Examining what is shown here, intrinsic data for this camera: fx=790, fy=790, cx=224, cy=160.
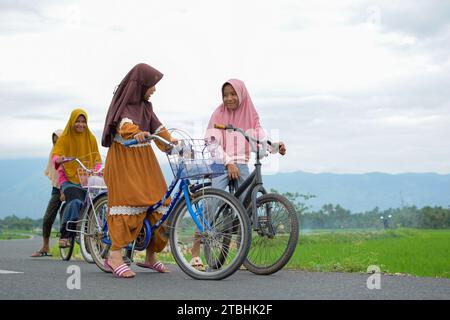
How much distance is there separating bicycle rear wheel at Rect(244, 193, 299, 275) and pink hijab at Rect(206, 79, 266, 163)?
603 millimetres

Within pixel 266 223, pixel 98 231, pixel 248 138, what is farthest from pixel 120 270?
pixel 248 138

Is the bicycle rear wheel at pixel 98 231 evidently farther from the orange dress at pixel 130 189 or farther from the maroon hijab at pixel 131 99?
the maroon hijab at pixel 131 99

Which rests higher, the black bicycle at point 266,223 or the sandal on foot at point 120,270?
the black bicycle at point 266,223

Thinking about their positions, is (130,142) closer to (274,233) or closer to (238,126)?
(238,126)

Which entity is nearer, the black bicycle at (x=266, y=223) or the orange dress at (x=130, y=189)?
the black bicycle at (x=266, y=223)

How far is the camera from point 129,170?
6.75m

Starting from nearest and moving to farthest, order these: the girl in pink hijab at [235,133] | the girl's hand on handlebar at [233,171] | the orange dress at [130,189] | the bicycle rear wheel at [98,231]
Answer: the orange dress at [130,189]
the girl's hand on handlebar at [233,171]
the girl in pink hijab at [235,133]
the bicycle rear wheel at [98,231]

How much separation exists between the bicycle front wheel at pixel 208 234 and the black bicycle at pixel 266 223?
12.8 inches

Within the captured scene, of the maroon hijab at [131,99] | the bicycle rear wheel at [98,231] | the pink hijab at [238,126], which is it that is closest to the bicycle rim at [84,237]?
the bicycle rear wheel at [98,231]

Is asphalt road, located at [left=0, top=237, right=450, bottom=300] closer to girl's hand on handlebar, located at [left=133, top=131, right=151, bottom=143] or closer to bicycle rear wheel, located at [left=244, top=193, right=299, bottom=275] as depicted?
bicycle rear wheel, located at [left=244, top=193, right=299, bottom=275]

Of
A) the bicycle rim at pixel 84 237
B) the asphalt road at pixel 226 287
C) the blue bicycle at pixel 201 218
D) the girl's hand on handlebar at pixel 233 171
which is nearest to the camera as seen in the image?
the asphalt road at pixel 226 287

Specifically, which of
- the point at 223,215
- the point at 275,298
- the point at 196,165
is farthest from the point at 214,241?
the point at 275,298

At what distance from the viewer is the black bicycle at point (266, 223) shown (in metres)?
6.60
